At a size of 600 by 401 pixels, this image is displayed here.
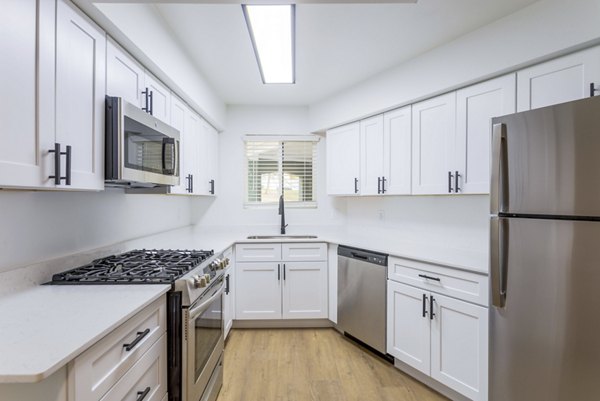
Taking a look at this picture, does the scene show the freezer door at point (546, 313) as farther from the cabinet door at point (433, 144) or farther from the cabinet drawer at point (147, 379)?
the cabinet drawer at point (147, 379)

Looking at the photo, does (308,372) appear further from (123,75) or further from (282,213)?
(123,75)

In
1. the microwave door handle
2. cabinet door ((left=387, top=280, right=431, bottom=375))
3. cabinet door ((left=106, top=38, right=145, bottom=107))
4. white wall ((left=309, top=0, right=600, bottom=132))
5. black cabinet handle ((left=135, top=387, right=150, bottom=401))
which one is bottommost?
cabinet door ((left=387, top=280, right=431, bottom=375))

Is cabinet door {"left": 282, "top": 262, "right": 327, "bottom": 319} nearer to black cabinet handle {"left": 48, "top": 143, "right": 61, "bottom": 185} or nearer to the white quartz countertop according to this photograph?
the white quartz countertop

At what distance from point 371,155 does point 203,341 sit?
221cm

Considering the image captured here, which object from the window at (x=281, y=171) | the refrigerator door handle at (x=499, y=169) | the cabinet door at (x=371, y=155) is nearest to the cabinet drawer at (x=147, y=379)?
→ the refrigerator door handle at (x=499, y=169)

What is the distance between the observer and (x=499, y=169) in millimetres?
1469

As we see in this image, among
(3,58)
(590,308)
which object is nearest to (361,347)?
(590,308)

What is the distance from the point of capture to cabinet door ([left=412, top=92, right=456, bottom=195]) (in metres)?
2.27

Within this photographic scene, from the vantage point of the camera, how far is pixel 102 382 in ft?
3.12

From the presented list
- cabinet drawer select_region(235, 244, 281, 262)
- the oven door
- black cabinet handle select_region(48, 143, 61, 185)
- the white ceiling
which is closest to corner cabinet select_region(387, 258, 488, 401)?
cabinet drawer select_region(235, 244, 281, 262)

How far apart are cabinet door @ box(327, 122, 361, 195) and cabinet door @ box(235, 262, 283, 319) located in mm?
1117

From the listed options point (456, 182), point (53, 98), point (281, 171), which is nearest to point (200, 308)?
point (53, 98)

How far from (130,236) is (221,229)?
151 centimetres

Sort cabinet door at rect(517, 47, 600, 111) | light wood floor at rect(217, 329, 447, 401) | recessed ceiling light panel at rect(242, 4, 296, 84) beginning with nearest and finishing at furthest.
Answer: cabinet door at rect(517, 47, 600, 111), recessed ceiling light panel at rect(242, 4, 296, 84), light wood floor at rect(217, 329, 447, 401)
